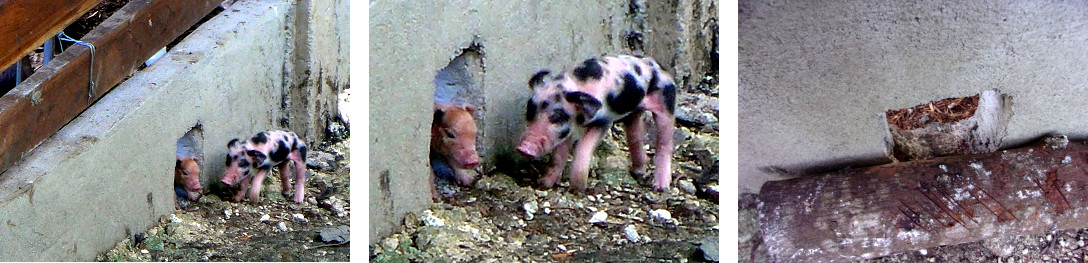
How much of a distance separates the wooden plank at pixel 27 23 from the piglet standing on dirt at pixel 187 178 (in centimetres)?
85

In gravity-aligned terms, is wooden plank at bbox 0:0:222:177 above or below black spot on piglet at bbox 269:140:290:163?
above

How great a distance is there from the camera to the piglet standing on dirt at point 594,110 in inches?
129

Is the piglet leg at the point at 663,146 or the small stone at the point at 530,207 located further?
the piglet leg at the point at 663,146

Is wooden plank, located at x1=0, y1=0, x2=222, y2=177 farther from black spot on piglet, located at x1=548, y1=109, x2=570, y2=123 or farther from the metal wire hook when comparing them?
black spot on piglet, located at x1=548, y1=109, x2=570, y2=123

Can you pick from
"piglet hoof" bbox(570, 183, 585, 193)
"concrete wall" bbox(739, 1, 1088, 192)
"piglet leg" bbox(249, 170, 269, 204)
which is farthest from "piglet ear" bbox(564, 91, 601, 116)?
"piglet leg" bbox(249, 170, 269, 204)

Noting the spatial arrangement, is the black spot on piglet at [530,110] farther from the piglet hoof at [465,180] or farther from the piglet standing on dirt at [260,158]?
the piglet standing on dirt at [260,158]

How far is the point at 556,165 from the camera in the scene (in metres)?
3.39

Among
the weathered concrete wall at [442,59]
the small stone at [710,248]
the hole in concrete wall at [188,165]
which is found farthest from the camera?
the hole in concrete wall at [188,165]

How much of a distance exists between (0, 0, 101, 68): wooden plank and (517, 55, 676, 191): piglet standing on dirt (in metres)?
1.44

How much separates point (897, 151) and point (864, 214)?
Result: 1.20ft

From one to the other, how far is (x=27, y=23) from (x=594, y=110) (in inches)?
66.0

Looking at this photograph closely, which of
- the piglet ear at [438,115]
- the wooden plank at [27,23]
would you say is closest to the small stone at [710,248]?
the piglet ear at [438,115]

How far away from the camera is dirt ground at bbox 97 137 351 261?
351 centimetres

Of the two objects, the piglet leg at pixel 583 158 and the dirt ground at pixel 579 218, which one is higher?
the piglet leg at pixel 583 158
